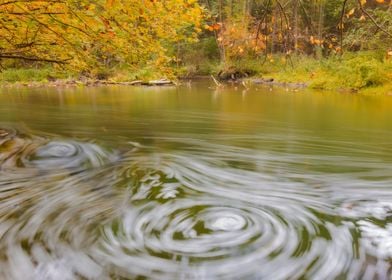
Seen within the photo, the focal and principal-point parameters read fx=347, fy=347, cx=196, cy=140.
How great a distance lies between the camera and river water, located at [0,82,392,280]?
2.56 m

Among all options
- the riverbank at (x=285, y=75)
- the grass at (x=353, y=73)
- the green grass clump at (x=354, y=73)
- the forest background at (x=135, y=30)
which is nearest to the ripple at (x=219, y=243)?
the forest background at (x=135, y=30)

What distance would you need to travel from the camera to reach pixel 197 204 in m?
3.62

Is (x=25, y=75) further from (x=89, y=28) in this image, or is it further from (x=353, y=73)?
(x=89, y=28)

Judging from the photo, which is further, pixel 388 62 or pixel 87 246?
pixel 388 62

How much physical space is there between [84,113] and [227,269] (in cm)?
910

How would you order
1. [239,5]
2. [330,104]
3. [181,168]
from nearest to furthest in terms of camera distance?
[181,168], [330,104], [239,5]

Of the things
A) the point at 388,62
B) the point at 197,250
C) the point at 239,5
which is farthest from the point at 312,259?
the point at 239,5

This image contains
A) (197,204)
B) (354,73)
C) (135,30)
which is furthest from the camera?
(354,73)

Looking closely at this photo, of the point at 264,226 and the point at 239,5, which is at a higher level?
the point at 239,5

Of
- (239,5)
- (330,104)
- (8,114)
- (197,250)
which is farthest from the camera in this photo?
(239,5)

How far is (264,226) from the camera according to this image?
10.2 ft

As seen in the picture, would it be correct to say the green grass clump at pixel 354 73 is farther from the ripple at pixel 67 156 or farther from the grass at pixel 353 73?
the ripple at pixel 67 156

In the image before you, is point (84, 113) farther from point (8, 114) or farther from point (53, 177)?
point (53, 177)

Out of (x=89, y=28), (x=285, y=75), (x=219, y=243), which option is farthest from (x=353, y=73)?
(x=219, y=243)
